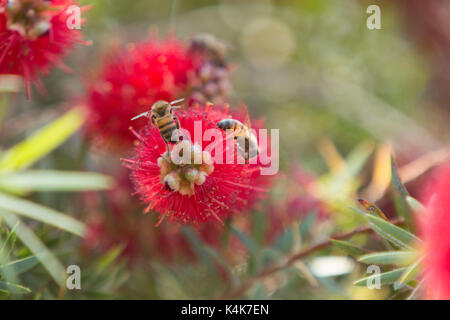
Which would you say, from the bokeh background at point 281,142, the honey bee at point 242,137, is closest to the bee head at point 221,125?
the honey bee at point 242,137

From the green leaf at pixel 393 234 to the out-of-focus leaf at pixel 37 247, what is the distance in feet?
1.92

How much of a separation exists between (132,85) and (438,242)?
697mm

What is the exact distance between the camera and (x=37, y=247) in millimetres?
865

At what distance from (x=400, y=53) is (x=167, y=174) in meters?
1.76

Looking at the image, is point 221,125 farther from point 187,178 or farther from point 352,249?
point 352,249

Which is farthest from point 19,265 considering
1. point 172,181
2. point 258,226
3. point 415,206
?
point 415,206

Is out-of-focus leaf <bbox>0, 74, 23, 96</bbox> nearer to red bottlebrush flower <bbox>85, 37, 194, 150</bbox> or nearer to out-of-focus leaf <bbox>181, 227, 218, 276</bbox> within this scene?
red bottlebrush flower <bbox>85, 37, 194, 150</bbox>

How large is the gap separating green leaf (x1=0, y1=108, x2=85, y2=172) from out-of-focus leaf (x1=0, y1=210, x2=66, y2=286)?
0.40 feet

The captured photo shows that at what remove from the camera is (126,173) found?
1.29 meters

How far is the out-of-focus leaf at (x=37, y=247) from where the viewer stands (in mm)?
843
